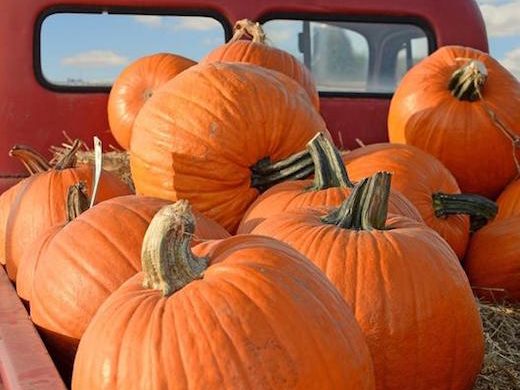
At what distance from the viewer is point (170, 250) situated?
1.45 metres

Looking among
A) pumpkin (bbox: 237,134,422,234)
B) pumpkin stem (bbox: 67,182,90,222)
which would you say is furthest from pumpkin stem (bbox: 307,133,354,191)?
pumpkin stem (bbox: 67,182,90,222)

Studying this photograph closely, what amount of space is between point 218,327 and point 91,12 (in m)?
3.03

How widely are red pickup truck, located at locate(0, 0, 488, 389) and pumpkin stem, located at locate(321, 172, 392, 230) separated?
223 centimetres

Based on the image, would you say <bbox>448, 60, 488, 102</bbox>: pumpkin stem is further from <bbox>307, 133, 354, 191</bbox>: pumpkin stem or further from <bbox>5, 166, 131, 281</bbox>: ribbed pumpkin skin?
<bbox>5, 166, 131, 281</bbox>: ribbed pumpkin skin

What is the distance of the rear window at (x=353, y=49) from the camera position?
4.36 m

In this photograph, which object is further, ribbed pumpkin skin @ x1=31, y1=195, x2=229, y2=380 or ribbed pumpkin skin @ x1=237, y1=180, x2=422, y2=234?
ribbed pumpkin skin @ x1=237, y1=180, x2=422, y2=234

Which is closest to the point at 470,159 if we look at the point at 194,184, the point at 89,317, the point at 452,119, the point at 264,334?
the point at 452,119

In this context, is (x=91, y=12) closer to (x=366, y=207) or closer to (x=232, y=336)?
(x=366, y=207)

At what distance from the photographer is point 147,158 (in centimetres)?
285

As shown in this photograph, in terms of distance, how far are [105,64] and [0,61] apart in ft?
1.70

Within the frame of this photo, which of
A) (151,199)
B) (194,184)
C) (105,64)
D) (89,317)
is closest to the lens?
(89,317)

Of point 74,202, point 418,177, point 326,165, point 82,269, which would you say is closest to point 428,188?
point 418,177

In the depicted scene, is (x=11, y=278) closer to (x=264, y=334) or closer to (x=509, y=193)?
(x=264, y=334)

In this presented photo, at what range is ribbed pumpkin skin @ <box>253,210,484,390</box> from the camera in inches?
74.2
